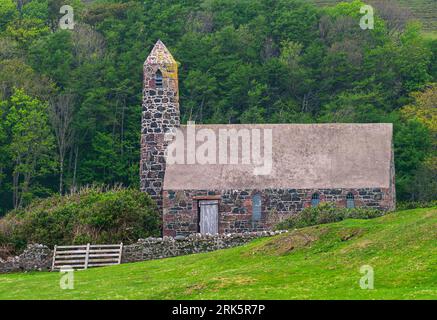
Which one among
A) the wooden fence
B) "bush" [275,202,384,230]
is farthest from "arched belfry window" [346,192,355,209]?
the wooden fence

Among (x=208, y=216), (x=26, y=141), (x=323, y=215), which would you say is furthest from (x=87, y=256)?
(x=26, y=141)

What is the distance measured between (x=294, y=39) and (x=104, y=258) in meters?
53.9

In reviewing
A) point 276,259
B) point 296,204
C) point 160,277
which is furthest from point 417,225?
point 296,204

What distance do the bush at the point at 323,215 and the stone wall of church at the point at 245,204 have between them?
6.01 m

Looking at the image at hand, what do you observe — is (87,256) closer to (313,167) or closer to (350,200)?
(313,167)

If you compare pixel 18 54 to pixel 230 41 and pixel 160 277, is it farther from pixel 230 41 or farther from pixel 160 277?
pixel 160 277

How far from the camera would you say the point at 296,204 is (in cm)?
7031

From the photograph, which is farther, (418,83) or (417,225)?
(418,83)

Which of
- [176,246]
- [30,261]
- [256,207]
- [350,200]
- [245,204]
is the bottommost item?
[30,261]

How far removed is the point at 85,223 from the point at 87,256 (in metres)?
4.17

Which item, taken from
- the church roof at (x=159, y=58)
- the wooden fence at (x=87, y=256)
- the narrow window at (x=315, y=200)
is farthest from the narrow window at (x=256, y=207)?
the wooden fence at (x=87, y=256)

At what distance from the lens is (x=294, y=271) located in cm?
4634

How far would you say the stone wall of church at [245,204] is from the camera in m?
70.0
